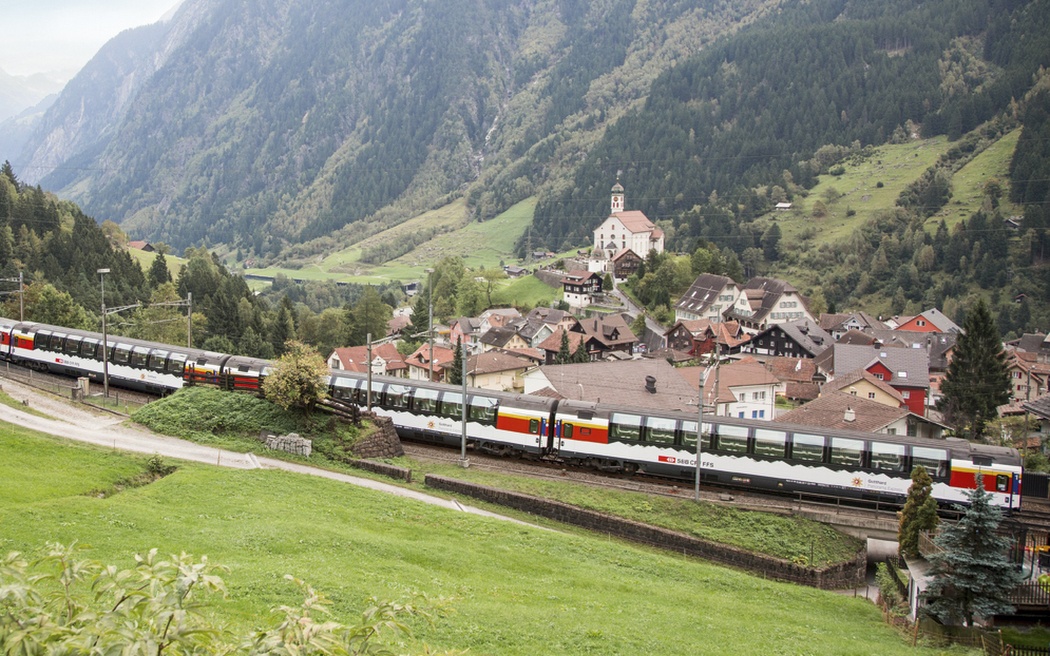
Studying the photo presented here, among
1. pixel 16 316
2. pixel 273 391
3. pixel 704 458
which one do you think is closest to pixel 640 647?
pixel 704 458

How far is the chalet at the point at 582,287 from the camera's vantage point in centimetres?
13150

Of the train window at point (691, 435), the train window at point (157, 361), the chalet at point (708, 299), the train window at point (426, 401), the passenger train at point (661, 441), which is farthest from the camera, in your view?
the chalet at point (708, 299)

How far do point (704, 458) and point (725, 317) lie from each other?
8418 centimetres

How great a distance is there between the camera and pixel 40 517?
69.2 feet

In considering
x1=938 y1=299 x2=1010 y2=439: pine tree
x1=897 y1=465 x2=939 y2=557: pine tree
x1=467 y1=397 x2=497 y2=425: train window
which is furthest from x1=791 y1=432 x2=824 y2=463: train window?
x1=938 y1=299 x2=1010 y2=439: pine tree

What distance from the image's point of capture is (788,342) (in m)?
98.2

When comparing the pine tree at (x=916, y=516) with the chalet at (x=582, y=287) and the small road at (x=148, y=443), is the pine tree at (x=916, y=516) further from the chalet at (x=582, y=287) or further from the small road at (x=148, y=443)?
the chalet at (x=582, y=287)

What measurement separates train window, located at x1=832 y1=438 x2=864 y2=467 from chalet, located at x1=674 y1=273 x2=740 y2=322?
262ft

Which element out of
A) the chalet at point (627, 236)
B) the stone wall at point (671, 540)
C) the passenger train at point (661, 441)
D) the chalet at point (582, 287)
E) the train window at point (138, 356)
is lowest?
the stone wall at point (671, 540)

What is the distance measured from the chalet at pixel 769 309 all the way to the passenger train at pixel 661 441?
81304 mm

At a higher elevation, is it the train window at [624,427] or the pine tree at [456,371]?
the pine tree at [456,371]

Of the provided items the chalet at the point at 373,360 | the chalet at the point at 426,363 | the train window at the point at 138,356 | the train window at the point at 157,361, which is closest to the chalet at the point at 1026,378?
the chalet at the point at 426,363

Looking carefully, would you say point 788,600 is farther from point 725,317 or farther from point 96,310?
point 725,317

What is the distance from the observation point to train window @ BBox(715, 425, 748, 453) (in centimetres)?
3716
